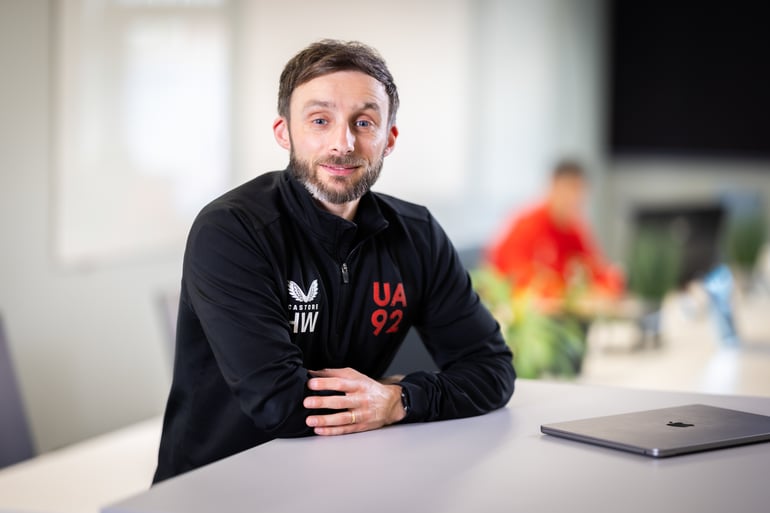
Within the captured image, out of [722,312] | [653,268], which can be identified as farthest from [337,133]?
[653,268]

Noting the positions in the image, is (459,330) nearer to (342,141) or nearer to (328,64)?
(342,141)

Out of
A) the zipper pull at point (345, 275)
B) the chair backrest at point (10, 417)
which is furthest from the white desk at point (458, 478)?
the chair backrest at point (10, 417)

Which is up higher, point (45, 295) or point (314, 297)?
point (314, 297)

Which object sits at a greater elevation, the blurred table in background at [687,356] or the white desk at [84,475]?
the blurred table in background at [687,356]

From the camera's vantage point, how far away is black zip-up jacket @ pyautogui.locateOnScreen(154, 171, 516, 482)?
5.17 feet

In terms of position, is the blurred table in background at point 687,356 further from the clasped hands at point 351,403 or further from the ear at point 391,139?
the clasped hands at point 351,403

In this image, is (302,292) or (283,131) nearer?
(302,292)

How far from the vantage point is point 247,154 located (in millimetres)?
4633

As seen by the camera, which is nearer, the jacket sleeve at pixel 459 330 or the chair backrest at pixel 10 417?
the jacket sleeve at pixel 459 330

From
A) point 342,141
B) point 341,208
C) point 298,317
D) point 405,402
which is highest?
point 342,141

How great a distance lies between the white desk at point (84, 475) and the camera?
6.63 ft

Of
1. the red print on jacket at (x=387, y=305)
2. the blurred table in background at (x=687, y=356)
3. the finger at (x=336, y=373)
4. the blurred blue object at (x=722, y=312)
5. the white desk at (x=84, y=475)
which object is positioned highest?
the red print on jacket at (x=387, y=305)

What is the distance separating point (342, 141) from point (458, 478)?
61 cm

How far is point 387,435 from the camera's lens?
5.12ft
